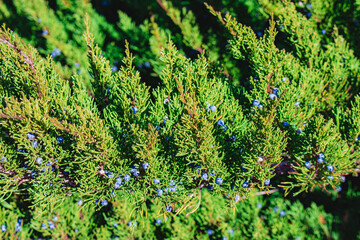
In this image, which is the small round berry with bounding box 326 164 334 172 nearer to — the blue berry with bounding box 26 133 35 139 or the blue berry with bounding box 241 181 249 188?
the blue berry with bounding box 241 181 249 188

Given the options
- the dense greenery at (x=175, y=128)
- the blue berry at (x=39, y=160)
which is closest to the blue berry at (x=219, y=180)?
the dense greenery at (x=175, y=128)

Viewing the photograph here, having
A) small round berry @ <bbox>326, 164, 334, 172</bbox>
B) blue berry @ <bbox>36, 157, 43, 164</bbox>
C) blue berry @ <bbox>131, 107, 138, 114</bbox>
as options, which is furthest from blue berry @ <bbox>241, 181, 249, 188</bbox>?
blue berry @ <bbox>36, 157, 43, 164</bbox>

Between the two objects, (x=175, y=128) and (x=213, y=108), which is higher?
(x=213, y=108)

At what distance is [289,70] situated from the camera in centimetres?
158

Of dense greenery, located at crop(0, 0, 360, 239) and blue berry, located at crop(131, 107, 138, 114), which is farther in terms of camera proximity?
blue berry, located at crop(131, 107, 138, 114)

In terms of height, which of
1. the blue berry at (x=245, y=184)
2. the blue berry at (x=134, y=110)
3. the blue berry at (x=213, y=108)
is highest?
the blue berry at (x=213, y=108)

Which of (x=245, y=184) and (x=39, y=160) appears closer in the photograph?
(x=39, y=160)

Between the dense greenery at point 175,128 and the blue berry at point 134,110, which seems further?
the blue berry at point 134,110

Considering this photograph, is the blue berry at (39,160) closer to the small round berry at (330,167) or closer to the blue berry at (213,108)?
the blue berry at (213,108)

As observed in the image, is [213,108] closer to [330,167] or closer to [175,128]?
[175,128]

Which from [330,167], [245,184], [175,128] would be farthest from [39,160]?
[330,167]

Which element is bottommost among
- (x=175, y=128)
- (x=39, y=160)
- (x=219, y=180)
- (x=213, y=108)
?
(x=39, y=160)

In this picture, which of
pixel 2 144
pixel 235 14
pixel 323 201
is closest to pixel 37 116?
pixel 2 144

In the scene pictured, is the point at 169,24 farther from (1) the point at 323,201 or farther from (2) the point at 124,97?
(1) the point at 323,201
